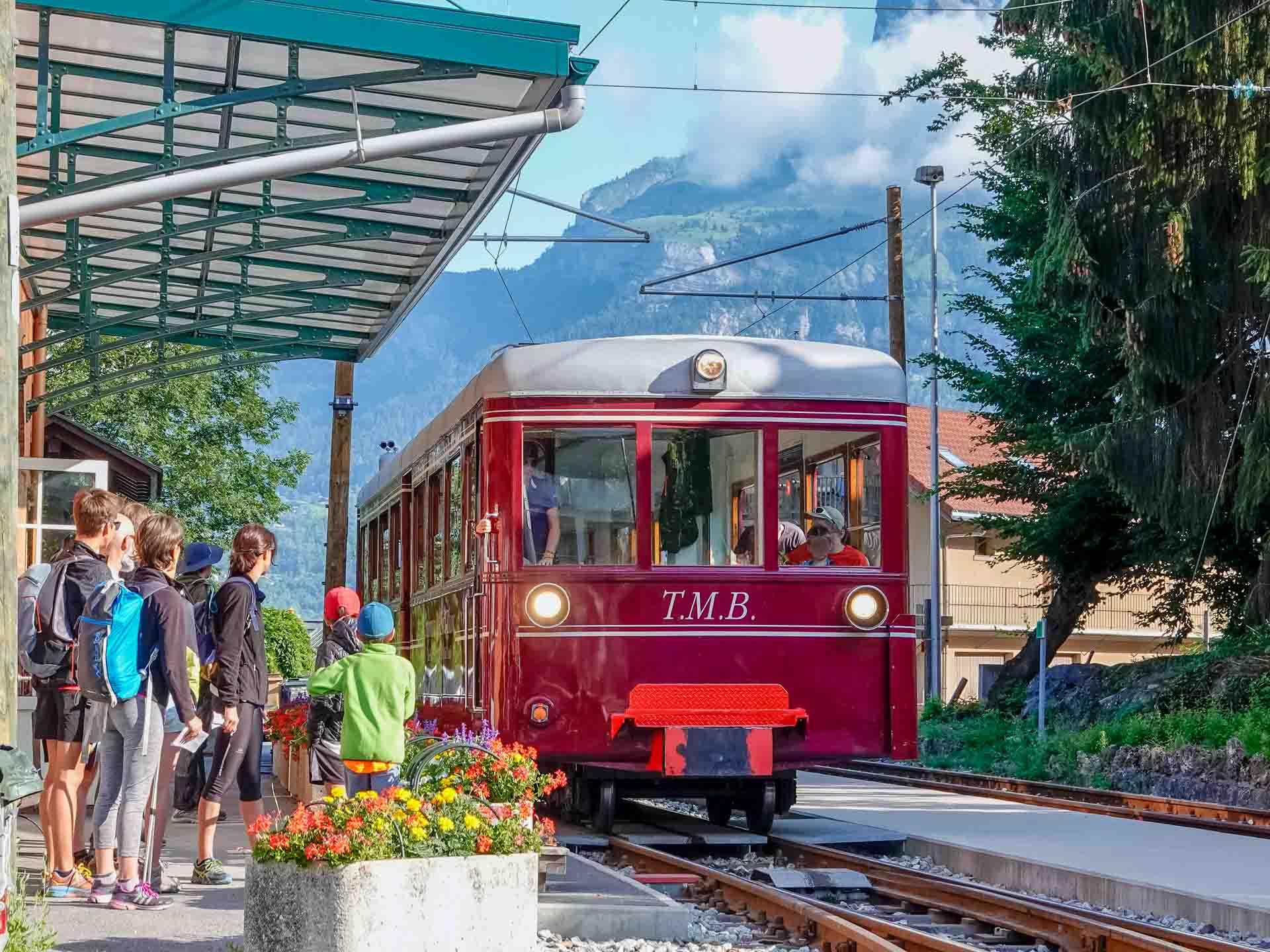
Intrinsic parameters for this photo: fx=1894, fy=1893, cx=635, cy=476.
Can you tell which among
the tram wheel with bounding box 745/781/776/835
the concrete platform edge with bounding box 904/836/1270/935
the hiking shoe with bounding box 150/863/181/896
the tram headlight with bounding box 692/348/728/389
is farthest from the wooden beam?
the tram wheel with bounding box 745/781/776/835

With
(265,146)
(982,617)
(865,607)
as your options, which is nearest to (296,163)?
(265,146)

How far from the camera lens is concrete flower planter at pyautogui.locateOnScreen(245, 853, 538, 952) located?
6.19 metres

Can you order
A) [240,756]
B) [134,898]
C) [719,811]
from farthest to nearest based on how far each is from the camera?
[719,811] < [240,756] < [134,898]

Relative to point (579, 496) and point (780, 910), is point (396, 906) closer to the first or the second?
point (780, 910)

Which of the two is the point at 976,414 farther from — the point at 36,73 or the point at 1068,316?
the point at 36,73

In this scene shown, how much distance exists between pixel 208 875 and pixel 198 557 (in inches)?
62.4

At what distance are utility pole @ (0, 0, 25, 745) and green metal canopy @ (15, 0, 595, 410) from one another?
2.77m

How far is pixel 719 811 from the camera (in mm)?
13820

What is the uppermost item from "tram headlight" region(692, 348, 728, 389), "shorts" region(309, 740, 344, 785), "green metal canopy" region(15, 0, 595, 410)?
"green metal canopy" region(15, 0, 595, 410)

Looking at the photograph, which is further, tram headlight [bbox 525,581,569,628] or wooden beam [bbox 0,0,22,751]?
tram headlight [bbox 525,581,569,628]

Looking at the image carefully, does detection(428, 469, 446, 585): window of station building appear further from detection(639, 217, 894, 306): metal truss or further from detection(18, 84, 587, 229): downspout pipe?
detection(639, 217, 894, 306): metal truss

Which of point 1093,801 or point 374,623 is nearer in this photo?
point 374,623

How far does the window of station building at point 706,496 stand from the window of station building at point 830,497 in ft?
0.65

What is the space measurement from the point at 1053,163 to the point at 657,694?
419 inches
